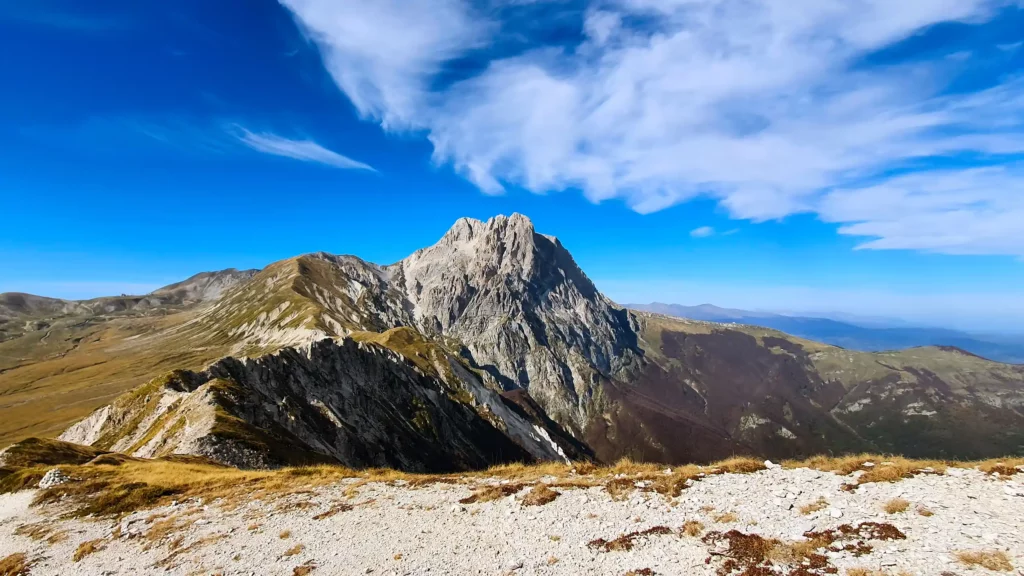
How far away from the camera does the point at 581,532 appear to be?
1742 cm

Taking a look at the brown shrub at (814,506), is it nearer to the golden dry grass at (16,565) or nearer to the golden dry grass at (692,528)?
the golden dry grass at (692,528)

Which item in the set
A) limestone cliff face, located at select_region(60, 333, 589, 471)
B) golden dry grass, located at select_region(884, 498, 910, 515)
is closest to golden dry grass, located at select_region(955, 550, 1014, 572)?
golden dry grass, located at select_region(884, 498, 910, 515)

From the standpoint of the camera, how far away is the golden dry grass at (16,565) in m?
19.3

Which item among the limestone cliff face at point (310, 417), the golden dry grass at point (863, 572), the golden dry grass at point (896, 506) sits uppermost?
the golden dry grass at point (896, 506)

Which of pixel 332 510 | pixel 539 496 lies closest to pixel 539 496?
pixel 539 496

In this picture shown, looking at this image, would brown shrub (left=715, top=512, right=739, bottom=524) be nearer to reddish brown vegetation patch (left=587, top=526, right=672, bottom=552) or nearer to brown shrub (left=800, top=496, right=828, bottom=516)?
reddish brown vegetation patch (left=587, top=526, right=672, bottom=552)

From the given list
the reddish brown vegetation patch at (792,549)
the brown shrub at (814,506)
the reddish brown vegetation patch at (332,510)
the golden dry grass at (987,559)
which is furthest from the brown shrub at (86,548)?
the golden dry grass at (987,559)

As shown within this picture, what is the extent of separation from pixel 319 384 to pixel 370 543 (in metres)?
71.8

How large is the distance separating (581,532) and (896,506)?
11309 millimetres

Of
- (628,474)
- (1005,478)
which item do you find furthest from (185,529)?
(1005,478)

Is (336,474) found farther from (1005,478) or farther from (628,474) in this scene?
(1005,478)

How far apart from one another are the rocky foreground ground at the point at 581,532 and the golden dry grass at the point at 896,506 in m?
0.04

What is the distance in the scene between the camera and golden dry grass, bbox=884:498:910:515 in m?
15.8

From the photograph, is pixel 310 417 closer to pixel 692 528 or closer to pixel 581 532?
pixel 581 532
